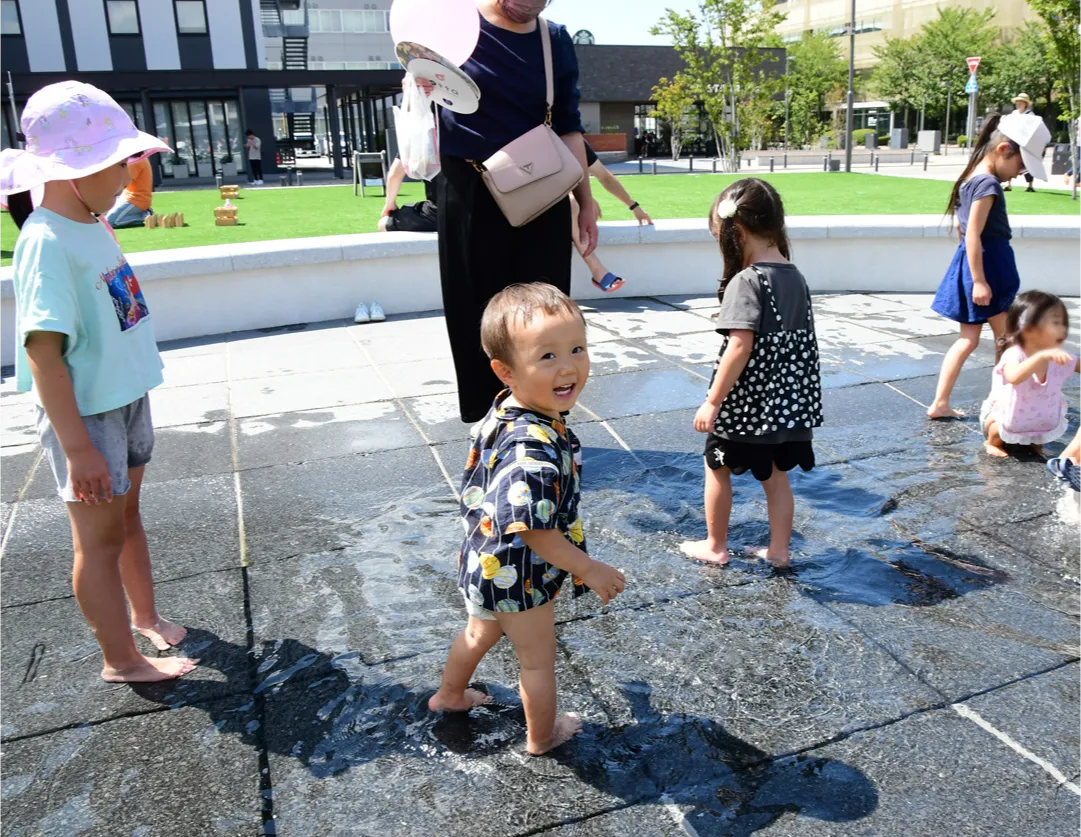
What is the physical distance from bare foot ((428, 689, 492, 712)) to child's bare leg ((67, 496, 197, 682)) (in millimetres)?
814

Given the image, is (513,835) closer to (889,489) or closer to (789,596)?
(789,596)

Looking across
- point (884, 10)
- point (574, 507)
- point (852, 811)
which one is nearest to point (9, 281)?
point (574, 507)

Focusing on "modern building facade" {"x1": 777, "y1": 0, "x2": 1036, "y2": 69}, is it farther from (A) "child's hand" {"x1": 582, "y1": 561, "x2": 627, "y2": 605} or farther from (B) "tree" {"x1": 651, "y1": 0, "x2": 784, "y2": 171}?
(A) "child's hand" {"x1": 582, "y1": 561, "x2": 627, "y2": 605}

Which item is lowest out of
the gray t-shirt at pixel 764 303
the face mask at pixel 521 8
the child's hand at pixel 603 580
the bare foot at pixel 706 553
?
the bare foot at pixel 706 553

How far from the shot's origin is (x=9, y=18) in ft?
96.2

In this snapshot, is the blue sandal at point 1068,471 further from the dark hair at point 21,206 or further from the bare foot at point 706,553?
the dark hair at point 21,206

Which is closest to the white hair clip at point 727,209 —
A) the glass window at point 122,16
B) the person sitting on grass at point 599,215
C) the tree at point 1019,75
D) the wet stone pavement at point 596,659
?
the wet stone pavement at point 596,659

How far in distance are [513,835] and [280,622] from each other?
1.26 m

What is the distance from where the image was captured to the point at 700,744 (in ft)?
7.73

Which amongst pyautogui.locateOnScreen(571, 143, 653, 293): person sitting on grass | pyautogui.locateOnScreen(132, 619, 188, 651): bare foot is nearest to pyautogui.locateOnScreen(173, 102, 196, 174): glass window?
pyautogui.locateOnScreen(571, 143, 653, 293): person sitting on grass

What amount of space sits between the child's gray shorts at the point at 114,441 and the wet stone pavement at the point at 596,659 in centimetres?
62

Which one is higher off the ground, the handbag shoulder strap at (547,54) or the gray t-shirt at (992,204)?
the handbag shoulder strap at (547,54)

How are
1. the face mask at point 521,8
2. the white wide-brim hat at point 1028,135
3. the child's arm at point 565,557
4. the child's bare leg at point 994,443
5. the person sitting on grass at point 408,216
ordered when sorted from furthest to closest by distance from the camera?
the person sitting on grass at point 408,216 → the white wide-brim hat at point 1028,135 → the child's bare leg at point 994,443 → the face mask at point 521,8 → the child's arm at point 565,557

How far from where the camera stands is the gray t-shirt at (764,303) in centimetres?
306
